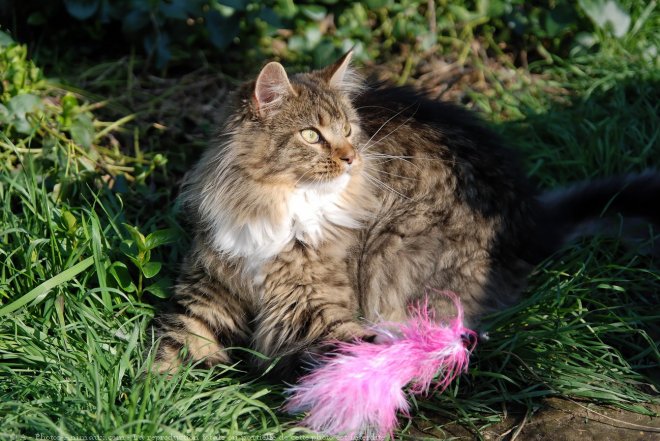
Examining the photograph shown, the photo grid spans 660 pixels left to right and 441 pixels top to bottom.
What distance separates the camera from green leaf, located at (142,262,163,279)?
2.77 m

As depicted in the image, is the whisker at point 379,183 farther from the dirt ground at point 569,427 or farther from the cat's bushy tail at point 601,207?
the dirt ground at point 569,427

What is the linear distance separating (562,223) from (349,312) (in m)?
1.10

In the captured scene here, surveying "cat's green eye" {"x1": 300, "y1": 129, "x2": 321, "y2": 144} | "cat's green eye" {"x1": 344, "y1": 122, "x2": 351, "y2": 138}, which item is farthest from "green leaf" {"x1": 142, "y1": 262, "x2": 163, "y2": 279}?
"cat's green eye" {"x1": 344, "y1": 122, "x2": 351, "y2": 138}

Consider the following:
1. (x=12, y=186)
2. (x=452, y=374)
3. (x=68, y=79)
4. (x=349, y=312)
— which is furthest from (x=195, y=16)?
(x=452, y=374)

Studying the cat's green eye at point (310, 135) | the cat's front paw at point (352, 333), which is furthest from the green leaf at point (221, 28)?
the cat's front paw at point (352, 333)

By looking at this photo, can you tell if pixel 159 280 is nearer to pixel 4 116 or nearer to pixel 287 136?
pixel 287 136

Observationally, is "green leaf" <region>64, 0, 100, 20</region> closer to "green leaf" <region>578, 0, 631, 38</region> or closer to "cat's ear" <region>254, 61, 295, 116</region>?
"cat's ear" <region>254, 61, 295, 116</region>

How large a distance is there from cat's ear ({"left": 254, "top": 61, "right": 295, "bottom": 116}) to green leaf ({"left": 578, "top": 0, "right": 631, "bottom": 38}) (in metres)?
2.35

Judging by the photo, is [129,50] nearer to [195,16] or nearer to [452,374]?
[195,16]

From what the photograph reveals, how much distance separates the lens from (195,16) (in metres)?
3.92

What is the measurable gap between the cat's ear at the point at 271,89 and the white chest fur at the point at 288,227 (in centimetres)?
32

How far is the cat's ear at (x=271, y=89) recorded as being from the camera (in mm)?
2436

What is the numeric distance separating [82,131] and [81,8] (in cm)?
81

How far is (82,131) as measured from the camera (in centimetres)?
345
